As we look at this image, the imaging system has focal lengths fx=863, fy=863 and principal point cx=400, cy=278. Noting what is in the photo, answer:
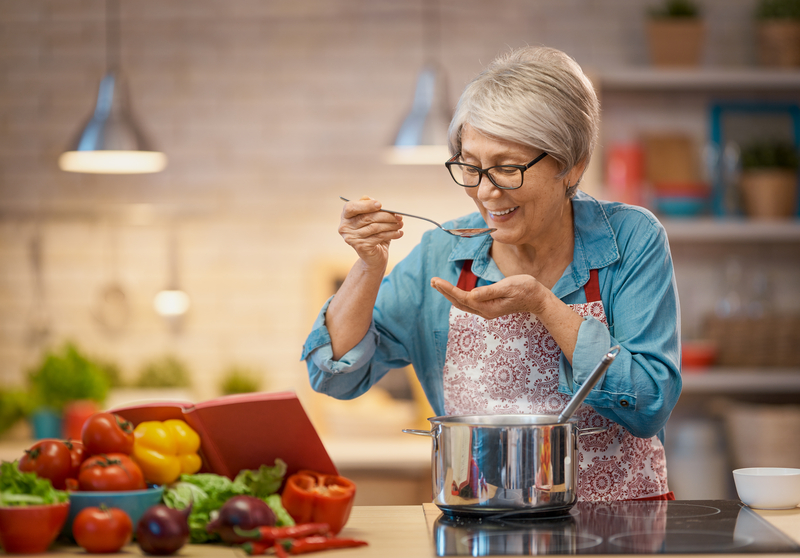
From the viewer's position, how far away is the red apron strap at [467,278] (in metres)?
1.84

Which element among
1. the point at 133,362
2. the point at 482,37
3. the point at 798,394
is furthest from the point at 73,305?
the point at 798,394

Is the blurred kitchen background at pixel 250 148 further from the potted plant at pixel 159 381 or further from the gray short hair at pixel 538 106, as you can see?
the gray short hair at pixel 538 106

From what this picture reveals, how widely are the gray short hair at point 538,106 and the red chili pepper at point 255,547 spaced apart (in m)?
0.83

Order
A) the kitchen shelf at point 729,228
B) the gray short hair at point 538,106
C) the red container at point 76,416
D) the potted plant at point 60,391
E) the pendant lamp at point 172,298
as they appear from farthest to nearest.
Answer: the pendant lamp at point 172,298 < the kitchen shelf at point 729,228 < the potted plant at point 60,391 < the red container at point 76,416 < the gray short hair at point 538,106

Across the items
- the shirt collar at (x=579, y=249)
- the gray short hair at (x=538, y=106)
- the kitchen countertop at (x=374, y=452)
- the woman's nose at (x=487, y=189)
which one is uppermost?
the gray short hair at (x=538, y=106)

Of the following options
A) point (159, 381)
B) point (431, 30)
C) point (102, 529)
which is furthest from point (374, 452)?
point (102, 529)

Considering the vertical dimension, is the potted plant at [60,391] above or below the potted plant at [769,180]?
below

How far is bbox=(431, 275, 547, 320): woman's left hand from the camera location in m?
1.52

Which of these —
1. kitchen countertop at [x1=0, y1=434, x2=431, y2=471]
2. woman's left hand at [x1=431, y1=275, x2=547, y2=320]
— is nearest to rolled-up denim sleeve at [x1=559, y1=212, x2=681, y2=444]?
woman's left hand at [x1=431, y1=275, x2=547, y2=320]

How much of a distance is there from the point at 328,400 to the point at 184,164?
1277 millimetres

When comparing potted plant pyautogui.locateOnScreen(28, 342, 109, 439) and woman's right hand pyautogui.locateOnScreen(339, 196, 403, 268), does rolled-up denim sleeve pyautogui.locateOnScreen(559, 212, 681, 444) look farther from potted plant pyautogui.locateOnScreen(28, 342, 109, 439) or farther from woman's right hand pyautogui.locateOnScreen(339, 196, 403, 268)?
potted plant pyautogui.locateOnScreen(28, 342, 109, 439)

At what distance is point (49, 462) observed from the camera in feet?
4.17

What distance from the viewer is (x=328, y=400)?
12.6 feet

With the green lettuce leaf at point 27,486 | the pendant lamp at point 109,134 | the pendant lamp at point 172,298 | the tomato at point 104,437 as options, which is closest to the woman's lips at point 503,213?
the tomato at point 104,437
